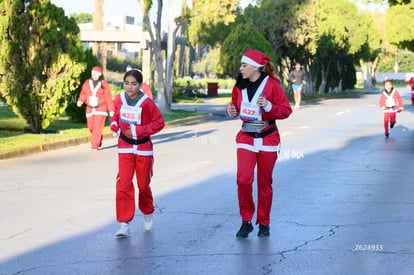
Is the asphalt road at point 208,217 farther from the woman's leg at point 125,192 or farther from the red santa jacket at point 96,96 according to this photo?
→ the red santa jacket at point 96,96

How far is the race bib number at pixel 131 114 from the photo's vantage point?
26.3ft

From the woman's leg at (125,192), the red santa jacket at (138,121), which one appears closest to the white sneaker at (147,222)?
the woman's leg at (125,192)

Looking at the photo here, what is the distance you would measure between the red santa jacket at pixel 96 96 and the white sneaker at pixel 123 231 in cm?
816

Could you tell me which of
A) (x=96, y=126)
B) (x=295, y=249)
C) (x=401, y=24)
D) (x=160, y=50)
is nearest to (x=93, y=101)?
(x=96, y=126)

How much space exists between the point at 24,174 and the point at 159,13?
16301 millimetres

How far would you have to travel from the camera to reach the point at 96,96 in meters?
16.1

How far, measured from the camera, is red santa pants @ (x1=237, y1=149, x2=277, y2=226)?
771cm

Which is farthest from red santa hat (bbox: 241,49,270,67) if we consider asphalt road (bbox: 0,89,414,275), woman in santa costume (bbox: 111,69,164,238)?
asphalt road (bbox: 0,89,414,275)

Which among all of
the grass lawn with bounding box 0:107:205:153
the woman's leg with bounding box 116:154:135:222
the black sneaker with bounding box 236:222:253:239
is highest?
the woman's leg with bounding box 116:154:135:222

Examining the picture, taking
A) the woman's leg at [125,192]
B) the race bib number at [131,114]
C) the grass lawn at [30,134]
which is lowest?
the grass lawn at [30,134]

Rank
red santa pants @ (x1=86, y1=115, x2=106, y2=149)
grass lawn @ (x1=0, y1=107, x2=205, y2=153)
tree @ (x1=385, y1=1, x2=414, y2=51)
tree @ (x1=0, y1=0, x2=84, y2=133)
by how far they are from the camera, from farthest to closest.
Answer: tree @ (x1=385, y1=1, x2=414, y2=51) → tree @ (x1=0, y1=0, x2=84, y2=133) → grass lawn @ (x1=0, y1=107, x2=205, y2=153) → red santa pants @ (x1=86, y1=115, x2=106, y2=149)

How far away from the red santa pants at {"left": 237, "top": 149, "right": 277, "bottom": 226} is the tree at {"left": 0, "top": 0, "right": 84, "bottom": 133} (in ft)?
40.5

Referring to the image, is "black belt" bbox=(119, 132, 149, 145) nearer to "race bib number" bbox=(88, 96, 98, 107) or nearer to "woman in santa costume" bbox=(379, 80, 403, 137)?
"race bib number" bbox=(88, 96, 98, 107)

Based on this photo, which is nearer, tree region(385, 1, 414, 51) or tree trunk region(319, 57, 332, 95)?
tree region(385, 1, 414, 51)
